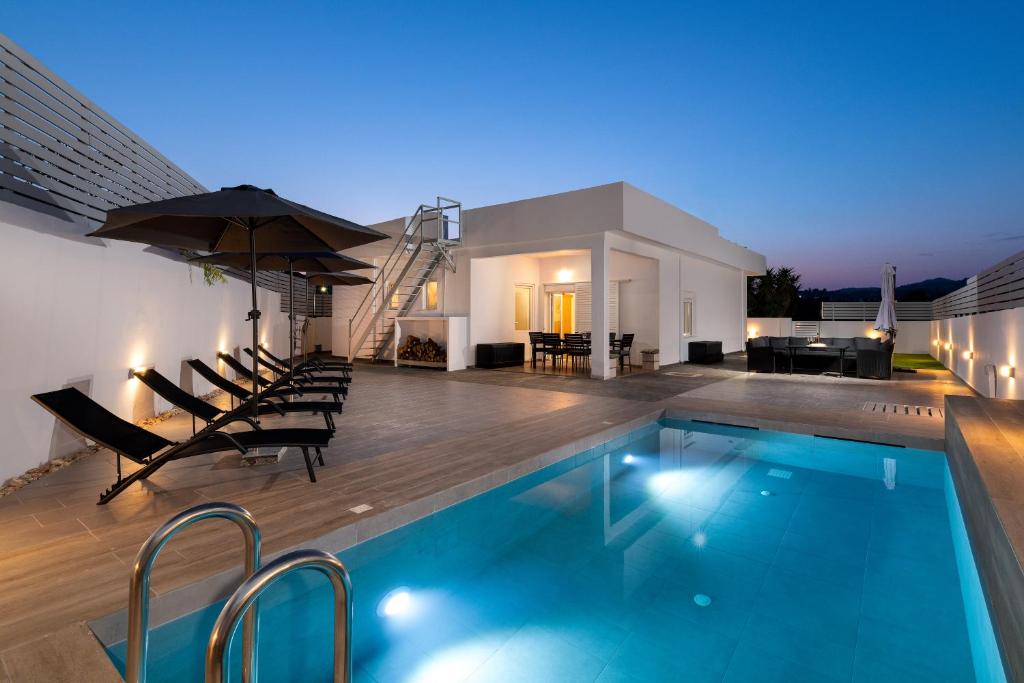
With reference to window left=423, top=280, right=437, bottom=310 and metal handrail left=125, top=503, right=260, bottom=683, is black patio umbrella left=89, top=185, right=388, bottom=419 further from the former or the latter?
window left=423, top=280, right=437, bottom=310

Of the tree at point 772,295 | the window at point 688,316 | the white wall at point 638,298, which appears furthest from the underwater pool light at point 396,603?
the tree at point 772,295

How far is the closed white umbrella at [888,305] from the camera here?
43.4ft

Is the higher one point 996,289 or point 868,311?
point 868,311

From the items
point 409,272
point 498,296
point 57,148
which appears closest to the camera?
point 57,148

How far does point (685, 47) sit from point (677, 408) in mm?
12004

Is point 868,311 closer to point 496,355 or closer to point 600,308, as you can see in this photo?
point 600,308

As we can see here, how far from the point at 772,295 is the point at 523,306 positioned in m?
25.4

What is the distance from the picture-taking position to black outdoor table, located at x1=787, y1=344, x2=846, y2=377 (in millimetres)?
11705

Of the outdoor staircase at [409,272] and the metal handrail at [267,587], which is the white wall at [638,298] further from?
the metal handrail at [267,587]

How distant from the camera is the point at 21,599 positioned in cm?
238

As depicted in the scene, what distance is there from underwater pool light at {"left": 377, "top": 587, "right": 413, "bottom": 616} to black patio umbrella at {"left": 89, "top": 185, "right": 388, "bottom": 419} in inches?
98.7

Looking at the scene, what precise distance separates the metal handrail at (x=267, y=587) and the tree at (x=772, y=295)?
36424 millimetres

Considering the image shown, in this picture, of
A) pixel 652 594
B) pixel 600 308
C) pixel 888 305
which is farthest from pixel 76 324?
pixel 888 305

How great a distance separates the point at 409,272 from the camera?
564 inches
